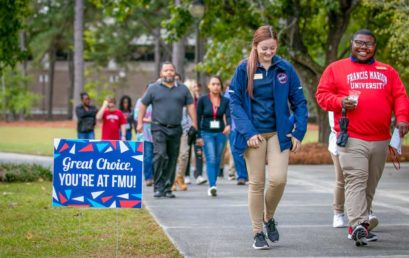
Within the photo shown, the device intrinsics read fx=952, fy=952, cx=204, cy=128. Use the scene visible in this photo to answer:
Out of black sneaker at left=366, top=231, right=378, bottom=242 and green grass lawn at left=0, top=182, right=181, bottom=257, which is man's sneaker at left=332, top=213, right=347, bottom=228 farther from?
green grass lawn at left=0, top=182, right=181, bottom=257

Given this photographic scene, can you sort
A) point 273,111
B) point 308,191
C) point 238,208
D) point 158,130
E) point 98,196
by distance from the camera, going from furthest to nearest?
1. point 308,191
2. point 158,130
3. point 238,208
4. point 273,111
5. point 98,196

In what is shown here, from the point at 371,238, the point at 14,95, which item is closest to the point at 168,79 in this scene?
the point at 371,238

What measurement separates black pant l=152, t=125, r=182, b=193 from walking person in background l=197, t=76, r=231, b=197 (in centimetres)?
118

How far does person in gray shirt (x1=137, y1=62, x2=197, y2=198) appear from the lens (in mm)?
13445

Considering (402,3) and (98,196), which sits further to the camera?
(402,3)

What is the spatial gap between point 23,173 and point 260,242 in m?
9.19

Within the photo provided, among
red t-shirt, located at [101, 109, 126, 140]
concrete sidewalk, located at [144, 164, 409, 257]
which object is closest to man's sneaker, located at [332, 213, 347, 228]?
concrete sidewalk, located at [144, 164, 409, 257]

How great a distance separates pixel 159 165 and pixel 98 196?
5521mm

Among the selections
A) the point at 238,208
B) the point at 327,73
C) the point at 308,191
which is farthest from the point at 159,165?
the point at 327,73

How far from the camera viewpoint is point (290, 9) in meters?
23.7

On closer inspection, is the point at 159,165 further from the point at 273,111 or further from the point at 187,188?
the point at 273,111

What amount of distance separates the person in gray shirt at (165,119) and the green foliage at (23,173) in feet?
12.9

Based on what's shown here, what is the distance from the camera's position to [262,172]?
8609mm

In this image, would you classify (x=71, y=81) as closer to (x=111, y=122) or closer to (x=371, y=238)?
(x=111, y=122)
